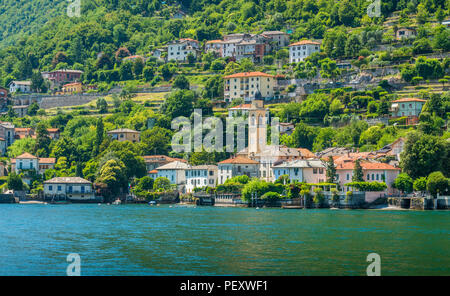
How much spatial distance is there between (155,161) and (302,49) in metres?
34.5

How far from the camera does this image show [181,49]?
140m

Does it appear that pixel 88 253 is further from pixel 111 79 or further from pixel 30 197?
pixel 111 79

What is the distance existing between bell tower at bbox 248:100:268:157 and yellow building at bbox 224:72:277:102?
542 inches

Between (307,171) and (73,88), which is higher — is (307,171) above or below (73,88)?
below

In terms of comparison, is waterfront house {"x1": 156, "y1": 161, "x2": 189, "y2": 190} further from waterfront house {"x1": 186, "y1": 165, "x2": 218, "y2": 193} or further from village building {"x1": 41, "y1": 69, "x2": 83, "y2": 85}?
village building {"x1": 41, "y1": 69, "x2": 83, "y2": 85}

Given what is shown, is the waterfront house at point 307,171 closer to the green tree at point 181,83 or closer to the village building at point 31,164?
the village building at point 31,164

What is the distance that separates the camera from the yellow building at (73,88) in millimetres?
139000

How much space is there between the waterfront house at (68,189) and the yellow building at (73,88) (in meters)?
42.4

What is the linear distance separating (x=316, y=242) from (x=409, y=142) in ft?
110

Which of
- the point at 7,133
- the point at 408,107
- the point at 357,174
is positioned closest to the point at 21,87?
the point at 7,133

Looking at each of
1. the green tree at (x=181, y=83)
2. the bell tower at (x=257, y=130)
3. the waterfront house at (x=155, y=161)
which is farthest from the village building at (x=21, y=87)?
the bell tower at (x=257, y=130)

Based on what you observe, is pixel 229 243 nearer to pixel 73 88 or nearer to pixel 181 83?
pixel 181 83

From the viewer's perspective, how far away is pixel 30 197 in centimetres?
9881

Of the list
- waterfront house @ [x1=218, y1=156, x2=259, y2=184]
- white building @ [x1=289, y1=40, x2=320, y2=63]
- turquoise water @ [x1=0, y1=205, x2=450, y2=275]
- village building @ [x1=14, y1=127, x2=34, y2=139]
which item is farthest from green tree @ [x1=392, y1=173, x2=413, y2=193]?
village building @ [x1=14, y1=127, x2=34, y2=139]
